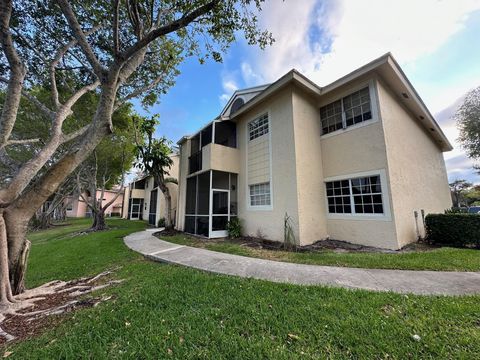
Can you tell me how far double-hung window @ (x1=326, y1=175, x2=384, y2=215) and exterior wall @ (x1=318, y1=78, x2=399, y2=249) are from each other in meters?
0.23

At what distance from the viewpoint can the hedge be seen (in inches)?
259

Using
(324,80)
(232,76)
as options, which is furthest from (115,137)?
(324,80)

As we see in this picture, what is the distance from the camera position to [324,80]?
8.68m

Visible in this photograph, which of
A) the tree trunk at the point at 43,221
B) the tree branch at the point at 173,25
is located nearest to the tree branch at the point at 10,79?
the tree branch at the point at 173,25

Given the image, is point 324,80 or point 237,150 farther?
point 237,150

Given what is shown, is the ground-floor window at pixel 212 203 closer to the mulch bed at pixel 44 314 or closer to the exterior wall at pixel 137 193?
the mulch bed at pixel 44 314

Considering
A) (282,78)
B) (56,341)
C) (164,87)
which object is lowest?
(56,341)

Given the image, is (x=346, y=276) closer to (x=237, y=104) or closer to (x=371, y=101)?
(x=371, y=101)

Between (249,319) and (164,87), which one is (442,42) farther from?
(164,87)

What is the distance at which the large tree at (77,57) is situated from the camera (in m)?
3.97

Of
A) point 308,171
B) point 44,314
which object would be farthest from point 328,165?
point 44,314

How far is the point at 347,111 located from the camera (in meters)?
8.12

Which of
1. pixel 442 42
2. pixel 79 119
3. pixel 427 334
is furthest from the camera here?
pixel 79 119

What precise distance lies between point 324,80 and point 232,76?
15.6 ft
